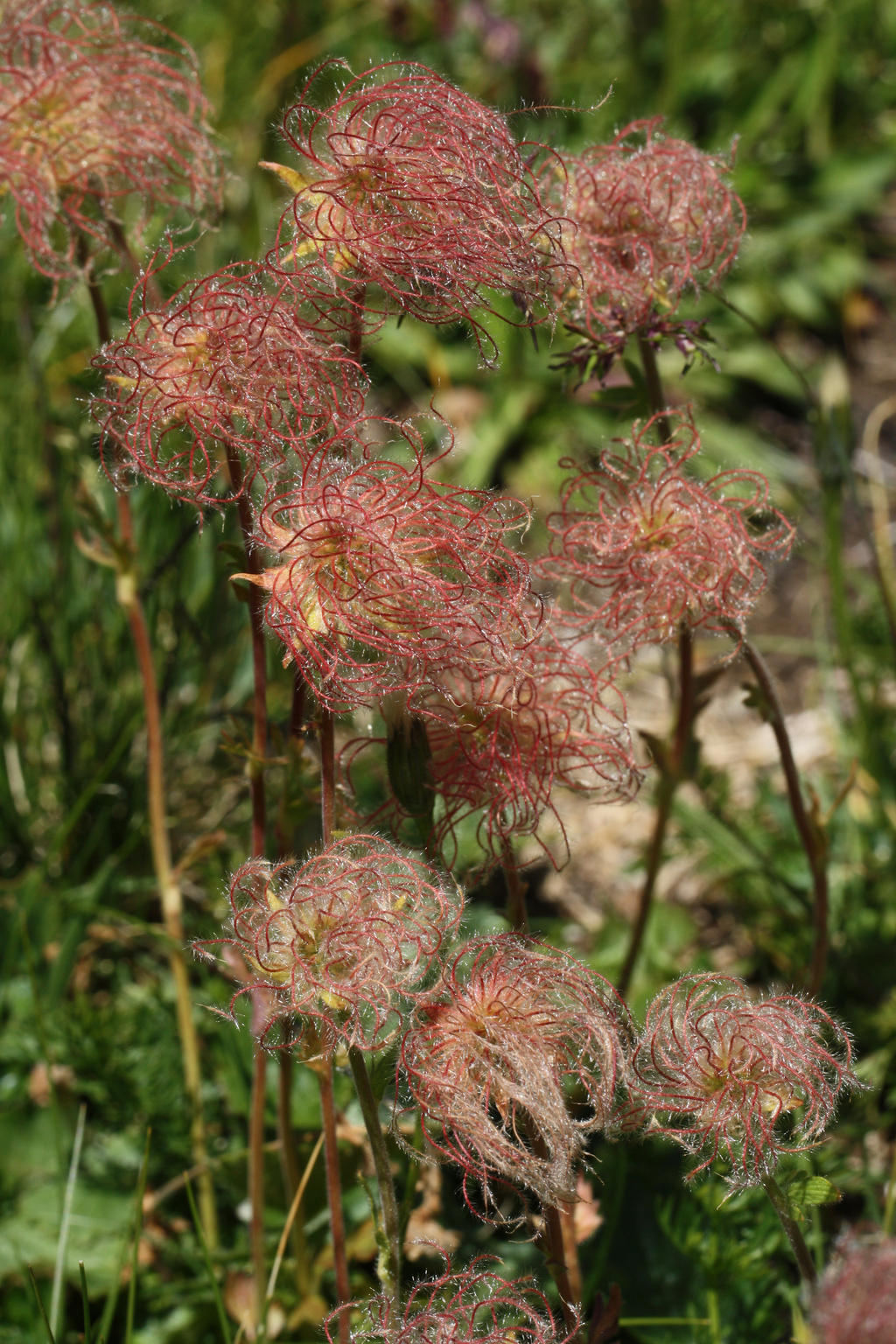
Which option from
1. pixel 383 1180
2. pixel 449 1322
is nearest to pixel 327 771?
pixel 383 1180

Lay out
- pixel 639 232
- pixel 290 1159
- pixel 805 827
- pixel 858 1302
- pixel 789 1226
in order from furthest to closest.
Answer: pixel 805 827 < pixel 290 1159 < pixel 639 232 < pixel 789 1226 < pixel 858 1302

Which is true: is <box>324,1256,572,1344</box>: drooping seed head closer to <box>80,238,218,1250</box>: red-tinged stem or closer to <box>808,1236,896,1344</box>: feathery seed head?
<box>808,1236,896,1344</box>: feathery seed head

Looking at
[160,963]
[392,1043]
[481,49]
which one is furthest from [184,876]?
[481,49]

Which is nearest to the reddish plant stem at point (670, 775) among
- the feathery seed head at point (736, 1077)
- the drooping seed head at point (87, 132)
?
the feathery seed head at point (736, 1077)

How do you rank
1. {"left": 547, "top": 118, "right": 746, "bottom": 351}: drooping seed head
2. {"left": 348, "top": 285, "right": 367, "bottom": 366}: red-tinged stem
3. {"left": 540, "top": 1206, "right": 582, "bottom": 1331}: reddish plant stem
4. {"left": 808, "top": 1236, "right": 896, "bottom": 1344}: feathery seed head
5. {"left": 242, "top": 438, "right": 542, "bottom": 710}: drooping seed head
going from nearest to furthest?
1. {"left": 808, "top": 1236, "right": 896, "bottom": 1344}: feathery seed head
2. {"left": 242, "top": 438, "right": 542, "bottom": 710}: drooping seed head
3. {"left": 348, "top": 285, "right": 367, "bottom": 366}: red-tinged stem
4. {"left": 540, "top": 1206, "right": 582, "bottom": 1331}: reddish plant stem
5. {"left": 547, "top": 118, "right": 746, "bottom": 351}: drooping seed head

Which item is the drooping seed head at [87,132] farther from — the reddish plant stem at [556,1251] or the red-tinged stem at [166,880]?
the reddish plant stem at [556,1251]

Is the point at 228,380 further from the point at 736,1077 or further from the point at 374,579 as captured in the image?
the point at 736,1077

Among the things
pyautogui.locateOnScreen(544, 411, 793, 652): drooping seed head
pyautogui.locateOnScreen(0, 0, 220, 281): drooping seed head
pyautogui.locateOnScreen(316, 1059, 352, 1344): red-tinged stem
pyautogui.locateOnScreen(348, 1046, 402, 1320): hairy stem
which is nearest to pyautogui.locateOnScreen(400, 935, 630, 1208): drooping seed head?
pyautogui.locateOnScreen(348, 1046, 402, 1320): hairy stem

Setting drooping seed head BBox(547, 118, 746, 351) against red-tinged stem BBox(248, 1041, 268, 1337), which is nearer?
drooping seed head BBox(547, 118, 746, 351)
